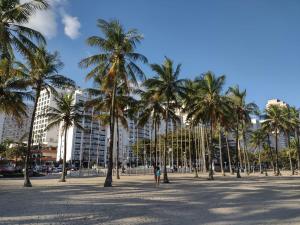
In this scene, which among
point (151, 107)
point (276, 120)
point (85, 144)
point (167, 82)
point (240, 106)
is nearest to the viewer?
point (167, 82)

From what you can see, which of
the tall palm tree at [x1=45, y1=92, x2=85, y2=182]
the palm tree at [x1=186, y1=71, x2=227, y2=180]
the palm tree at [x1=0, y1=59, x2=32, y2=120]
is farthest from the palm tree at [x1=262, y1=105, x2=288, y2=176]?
the palm tree at [x1=0, y1=59, x2=32, y2=120]

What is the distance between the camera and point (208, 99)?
35062 millimetres

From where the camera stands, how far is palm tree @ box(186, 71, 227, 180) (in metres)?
34.9

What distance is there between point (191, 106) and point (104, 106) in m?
9.84

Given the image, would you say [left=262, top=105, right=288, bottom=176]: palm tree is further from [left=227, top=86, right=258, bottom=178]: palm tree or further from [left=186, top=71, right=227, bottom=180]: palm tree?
[left=186, top=71, right=227, bottom=180]: palm tree

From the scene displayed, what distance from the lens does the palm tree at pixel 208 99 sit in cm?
3488

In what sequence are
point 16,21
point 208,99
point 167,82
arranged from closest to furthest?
1. point 16,21
2. point 167,82
3. point 208,99

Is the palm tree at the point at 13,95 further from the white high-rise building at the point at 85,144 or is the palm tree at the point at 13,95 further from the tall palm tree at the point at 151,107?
the white high-rise building at the point at 85,144

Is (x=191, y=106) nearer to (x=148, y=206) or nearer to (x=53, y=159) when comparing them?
(x=148, y=206)

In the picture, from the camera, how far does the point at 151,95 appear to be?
30094mm

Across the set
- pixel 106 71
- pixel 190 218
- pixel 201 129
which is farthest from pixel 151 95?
pixel 201 129

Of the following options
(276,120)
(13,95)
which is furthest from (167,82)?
(276,120)

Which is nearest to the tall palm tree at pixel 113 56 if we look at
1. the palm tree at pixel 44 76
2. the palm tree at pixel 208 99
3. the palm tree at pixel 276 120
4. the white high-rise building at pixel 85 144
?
the palm tree at pixel 44 76

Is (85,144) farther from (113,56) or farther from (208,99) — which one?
(113,56)
